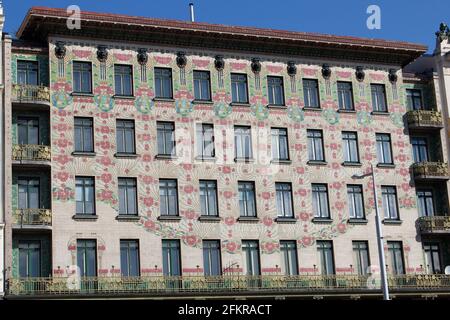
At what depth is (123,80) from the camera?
1679 inches

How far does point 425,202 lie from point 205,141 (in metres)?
13.6

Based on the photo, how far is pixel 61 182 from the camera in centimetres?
3981

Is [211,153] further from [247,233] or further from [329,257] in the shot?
[329,257]

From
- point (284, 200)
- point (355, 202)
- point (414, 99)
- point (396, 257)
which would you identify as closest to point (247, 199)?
point (284, 200)

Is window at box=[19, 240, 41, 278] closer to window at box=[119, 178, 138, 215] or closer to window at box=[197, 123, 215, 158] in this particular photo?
window at box=[119, 178, 138, 215]

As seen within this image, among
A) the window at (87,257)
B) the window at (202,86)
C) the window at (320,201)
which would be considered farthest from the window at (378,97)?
the window at (87,257)

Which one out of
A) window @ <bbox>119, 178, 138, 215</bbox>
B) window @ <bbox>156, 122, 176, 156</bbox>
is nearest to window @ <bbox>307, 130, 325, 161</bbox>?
window @ <bbox>156, 122, 176, 156</bbox>

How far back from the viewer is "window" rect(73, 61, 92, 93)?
4162cm

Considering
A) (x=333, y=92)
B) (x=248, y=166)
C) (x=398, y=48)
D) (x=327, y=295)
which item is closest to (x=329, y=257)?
(x=327, y=295)

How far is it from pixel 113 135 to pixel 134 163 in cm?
177

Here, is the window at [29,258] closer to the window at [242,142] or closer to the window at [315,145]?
the window at [242,142]

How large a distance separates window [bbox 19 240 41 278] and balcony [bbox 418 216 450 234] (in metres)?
21.0

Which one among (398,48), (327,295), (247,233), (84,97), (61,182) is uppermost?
(398,48)

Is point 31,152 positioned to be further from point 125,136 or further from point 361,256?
point 361,256
